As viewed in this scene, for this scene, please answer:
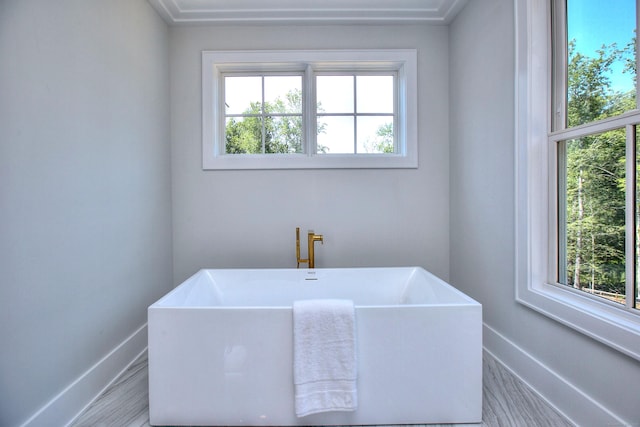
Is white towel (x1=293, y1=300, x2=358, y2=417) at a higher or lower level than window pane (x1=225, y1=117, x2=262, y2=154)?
lower

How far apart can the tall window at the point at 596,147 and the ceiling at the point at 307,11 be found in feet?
3.08

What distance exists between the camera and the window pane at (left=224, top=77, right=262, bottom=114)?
98.3 inches

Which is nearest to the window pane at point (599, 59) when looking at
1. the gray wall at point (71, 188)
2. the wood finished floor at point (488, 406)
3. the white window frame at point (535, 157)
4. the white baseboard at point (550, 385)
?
the white window frame at point (535, 157)

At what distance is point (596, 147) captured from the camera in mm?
1315

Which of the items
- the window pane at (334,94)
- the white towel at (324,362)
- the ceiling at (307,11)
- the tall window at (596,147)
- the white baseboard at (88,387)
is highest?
the ceiling at (307,11)

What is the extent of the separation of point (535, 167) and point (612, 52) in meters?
0.55

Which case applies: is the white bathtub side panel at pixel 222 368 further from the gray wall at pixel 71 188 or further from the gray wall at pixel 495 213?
the gray wall at pixel 495 213

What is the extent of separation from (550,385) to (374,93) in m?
2.24

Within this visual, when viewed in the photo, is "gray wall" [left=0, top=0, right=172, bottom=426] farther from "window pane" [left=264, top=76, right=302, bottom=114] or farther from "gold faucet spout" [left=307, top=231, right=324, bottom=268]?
"gold faucet spout" [left=307, top=231, right=324, bottom=268]

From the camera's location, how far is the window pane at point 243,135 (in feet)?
8.20

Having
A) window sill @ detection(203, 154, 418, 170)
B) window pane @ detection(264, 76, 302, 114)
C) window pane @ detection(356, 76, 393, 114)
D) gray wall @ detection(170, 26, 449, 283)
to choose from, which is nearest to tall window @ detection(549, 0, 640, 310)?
gray wall @ detection(170, 26, 449, 283)

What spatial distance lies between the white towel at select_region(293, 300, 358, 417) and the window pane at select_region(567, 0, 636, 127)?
55.9 inches

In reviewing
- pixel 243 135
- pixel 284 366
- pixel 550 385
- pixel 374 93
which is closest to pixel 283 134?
pixel 243 135

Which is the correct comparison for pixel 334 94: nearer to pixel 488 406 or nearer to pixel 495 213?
pixel 495 213
